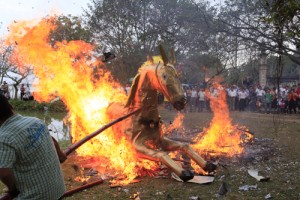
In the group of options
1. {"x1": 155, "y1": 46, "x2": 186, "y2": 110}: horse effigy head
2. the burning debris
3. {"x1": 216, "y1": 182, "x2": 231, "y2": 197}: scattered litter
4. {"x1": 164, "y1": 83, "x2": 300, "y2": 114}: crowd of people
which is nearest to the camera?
{"x1": 216, "y1": 182, "x2": 231, "y2": 197}: scattered litter

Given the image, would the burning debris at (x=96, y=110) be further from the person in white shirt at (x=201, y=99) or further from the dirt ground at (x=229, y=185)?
the person in white shirt at (x=201, y=99)

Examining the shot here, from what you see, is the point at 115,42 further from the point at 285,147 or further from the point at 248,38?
the point at 285,147

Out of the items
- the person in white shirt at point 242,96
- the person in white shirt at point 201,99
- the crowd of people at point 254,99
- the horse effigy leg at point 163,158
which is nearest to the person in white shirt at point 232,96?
the crowd of people at point 254,99

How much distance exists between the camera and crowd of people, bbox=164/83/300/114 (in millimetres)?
20391

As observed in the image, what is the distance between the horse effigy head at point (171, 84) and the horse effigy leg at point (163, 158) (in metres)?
0.89

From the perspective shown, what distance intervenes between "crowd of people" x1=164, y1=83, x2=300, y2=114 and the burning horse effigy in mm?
13490

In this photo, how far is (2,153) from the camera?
269 centimetres

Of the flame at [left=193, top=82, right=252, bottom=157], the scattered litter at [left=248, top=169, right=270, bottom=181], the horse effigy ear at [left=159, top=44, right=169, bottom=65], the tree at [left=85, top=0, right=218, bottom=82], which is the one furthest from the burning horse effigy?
the tree at [left=85, top=0, right=218, bottom=82]

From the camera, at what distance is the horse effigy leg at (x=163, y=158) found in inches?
216

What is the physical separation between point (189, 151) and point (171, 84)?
1.32 meters

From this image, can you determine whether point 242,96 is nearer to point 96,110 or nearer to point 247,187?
point 96,110

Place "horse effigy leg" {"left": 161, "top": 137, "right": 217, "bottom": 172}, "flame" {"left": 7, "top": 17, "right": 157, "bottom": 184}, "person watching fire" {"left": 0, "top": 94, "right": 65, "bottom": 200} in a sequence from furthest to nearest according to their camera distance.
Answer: "flame" {"left": 7, "top": 17, "right": 157, "bottom": 184} < "horse effigy leg" {"left": 161, "top": 137, "right": 217, "bottom": 172} < "person watching fire" {"left": 0, "top": 94, "right": 65, "bottom": 200}

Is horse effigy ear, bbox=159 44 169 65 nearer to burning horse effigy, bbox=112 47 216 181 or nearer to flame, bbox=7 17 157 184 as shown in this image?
burning horse effigy, bbox=112 47 216 181

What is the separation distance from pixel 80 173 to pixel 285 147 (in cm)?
562
